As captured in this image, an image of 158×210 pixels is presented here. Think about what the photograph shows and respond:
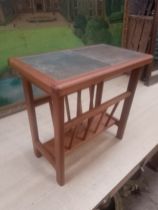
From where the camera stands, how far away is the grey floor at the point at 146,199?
5.50 ft

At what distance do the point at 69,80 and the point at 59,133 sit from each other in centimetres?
28

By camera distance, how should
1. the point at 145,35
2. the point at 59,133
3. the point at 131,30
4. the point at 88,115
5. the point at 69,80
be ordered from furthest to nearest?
the point at 131,30, the point at 145,35, the point at 88,115, the point at 59,133, the point at 69,80

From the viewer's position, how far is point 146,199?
1734mm

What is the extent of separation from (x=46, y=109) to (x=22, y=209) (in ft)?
3.49

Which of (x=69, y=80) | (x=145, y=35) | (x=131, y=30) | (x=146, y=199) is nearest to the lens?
(x=69, y=80)

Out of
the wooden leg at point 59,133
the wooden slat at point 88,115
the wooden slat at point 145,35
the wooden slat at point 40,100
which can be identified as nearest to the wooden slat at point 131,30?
the wooden slat at point 145,35

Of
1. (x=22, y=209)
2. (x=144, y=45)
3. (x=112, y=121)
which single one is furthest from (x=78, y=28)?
(x=22, y=209)

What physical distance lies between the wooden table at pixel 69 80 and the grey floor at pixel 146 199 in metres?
0.63

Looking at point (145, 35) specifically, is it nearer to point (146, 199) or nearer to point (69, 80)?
point (146, 199)

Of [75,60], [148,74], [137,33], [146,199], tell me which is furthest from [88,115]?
[137,33]

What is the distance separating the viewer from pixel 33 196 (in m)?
1.16

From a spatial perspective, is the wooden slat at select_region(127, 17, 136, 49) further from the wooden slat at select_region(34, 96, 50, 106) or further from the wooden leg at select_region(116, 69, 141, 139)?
the wooden slat at select_region(34, 96, 50, 106)

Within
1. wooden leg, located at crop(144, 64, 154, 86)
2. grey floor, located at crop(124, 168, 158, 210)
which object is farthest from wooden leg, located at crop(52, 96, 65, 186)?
wooden leg, located at crop(144, 64, 154, 86)

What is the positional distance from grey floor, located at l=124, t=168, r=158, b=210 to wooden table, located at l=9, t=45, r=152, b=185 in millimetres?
632
